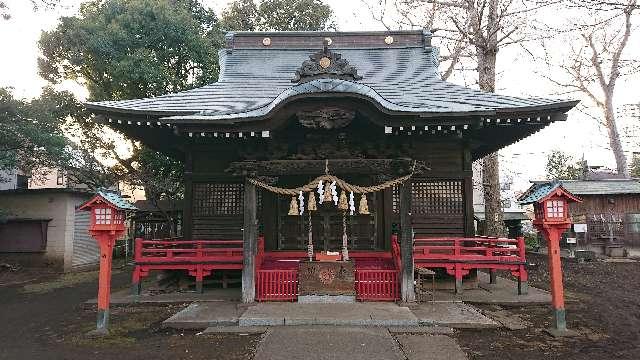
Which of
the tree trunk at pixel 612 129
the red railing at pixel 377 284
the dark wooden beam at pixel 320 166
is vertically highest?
the tree trunk at pixel 612 129

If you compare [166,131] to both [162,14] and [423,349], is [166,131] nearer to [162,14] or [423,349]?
[423,349]

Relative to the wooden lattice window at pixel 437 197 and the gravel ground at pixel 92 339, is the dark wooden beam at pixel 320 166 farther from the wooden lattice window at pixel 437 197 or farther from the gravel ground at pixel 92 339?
the gravel ground at pixel 92 339

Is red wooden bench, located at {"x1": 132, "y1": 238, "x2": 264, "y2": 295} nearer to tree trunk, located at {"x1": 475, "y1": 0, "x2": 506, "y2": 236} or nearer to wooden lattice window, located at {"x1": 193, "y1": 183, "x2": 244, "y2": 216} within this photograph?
wooden lattice window, located at {"x1": 193, "y1": 183, "x2": 244, "y2": 216}

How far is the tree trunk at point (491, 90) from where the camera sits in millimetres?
17234

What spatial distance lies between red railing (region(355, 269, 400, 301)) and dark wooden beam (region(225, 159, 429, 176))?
2.39m

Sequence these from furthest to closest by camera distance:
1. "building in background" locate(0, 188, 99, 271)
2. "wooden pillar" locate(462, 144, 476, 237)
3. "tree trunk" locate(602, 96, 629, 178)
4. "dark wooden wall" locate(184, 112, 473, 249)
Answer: "tree trunk" locate(602, 96, 629, 178), "building in background" locate(0, 188, 99, 271), "dark wooden wall" locate(184, 112, 473, 249), "wooden pillar" locate(462, 144, 476, 237)

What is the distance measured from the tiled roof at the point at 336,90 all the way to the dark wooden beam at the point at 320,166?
123cm

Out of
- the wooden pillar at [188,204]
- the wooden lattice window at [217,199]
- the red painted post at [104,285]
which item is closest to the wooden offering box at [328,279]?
the wooden lattice window at [217,199]

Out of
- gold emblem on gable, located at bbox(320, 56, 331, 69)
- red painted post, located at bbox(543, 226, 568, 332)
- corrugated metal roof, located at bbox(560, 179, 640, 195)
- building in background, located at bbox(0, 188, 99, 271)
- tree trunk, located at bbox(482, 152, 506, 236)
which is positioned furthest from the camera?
corrugated metal roof, located at bbox(560, 179, 640, 195)

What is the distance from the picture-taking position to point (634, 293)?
1206cm

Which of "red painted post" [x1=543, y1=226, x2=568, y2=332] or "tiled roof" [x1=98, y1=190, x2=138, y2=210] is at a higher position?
"tiled roof" [x1=98, y1=190, x2=138, y2=210]

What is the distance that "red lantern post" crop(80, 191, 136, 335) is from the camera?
8.06m

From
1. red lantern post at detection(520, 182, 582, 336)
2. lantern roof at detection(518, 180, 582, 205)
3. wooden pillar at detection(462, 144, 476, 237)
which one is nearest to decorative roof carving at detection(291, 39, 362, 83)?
wooden pillar at detection(462, 144, 476, 237)

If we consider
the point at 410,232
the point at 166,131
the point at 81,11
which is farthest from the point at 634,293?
the point at 81,11
